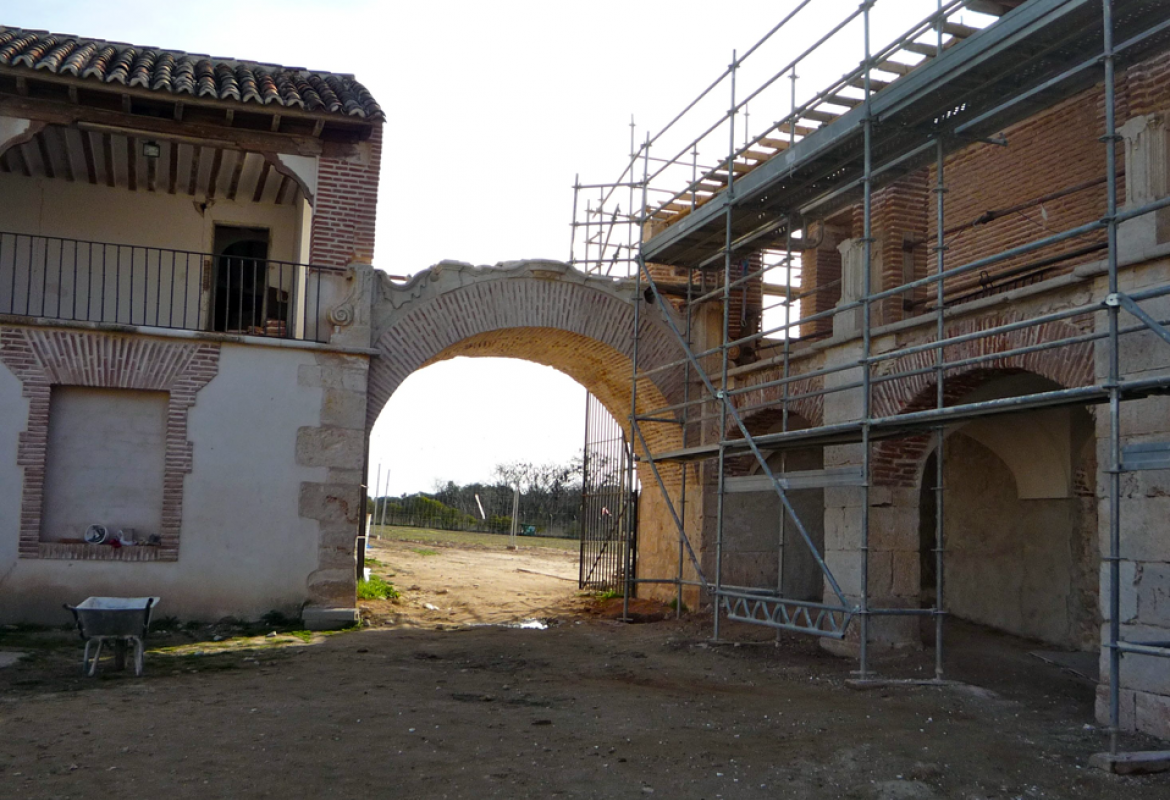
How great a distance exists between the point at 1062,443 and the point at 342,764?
7611 millimetres

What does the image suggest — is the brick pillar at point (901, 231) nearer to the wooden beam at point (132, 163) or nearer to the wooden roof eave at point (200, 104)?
the wooden roof eave at point (200, 104)

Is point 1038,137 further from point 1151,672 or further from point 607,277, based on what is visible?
point 1151,672

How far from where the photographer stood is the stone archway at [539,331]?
36.7 feet

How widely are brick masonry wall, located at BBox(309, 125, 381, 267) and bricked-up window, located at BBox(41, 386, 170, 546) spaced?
2.21 m

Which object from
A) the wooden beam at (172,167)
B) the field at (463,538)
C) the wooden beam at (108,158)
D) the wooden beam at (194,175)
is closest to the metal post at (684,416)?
the wooden beam at (194,175)

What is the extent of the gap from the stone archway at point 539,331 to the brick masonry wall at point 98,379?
180 centimetres

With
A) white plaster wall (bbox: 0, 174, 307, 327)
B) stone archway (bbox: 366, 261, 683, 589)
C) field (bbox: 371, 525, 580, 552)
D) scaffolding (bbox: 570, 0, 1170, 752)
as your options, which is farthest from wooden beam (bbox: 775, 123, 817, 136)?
field (bbox: 371, 525, 580, 552)

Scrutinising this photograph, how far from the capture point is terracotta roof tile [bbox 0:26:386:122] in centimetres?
1027

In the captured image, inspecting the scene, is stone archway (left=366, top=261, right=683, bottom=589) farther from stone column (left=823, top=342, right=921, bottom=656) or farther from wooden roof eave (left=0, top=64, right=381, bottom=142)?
stone column (left=823, top=342, right=921, bottom=656)

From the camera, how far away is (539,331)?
12.0 metres

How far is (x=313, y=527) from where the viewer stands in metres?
10.5

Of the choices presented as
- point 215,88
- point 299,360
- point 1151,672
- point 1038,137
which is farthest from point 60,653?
point 1038,137

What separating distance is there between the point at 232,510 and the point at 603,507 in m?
5.42

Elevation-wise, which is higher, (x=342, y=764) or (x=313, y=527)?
(x=313, y=527)
